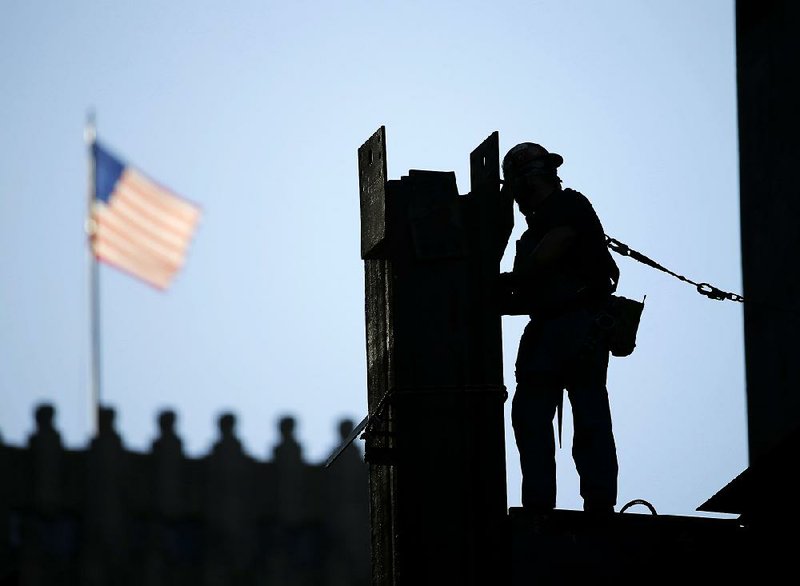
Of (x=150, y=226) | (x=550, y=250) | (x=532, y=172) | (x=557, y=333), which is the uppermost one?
(x=150, y=226)

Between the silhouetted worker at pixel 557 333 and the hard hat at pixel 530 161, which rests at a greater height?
the hard hat at pixel 530 161

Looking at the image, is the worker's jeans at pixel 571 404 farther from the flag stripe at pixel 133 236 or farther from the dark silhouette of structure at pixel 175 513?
the dark silhouette of structure at pixel 175 513

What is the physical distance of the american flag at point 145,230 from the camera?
34.8 m

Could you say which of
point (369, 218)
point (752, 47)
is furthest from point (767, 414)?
point (369, 218)

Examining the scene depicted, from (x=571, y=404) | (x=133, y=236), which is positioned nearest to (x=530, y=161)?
(x=571, y=404)

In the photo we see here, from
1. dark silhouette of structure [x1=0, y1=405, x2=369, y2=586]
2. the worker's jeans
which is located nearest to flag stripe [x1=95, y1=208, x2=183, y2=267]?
dark silhouette of structure [x1=0, y1=405, x2=369, y2=586]

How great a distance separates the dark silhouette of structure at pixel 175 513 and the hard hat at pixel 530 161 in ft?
138

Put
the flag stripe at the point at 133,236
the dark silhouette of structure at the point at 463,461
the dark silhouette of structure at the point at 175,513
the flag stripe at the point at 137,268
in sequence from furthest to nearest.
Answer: the dark silhouette of structure at the point at 175,513, the flag stripe at the point at 133,236, the flag stripe at the point at 137,268, the dark silhouette of structure at the point at 463,461

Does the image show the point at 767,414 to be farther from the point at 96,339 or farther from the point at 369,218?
the point at 96,339

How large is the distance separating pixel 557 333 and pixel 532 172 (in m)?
0.73

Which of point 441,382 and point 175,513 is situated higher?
point 441,382

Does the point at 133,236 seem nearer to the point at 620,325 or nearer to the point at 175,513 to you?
the point at 175,513

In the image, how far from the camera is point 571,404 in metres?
7.34

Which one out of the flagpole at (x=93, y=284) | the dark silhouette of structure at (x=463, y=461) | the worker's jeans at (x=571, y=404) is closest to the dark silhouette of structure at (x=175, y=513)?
the flagpole at (x=93, y=284)
